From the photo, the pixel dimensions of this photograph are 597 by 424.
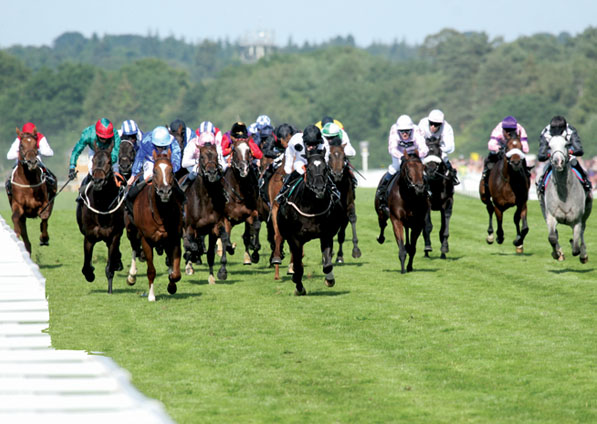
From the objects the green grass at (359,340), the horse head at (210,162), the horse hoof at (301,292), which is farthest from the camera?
the horse head at (210,162)

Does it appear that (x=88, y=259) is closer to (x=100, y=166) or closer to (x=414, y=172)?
(x=100, y=166)

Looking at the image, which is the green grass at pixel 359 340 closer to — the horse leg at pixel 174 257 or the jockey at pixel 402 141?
the horse leg at pixel 174 257

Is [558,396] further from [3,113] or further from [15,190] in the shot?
[3,113]

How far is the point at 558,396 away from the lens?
329 inches

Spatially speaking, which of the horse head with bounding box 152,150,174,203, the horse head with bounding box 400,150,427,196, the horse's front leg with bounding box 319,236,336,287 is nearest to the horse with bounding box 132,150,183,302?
the horse head with bounding box 152,150,174,203

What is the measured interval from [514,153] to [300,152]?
5.26m

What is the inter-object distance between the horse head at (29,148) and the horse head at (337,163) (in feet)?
19.2

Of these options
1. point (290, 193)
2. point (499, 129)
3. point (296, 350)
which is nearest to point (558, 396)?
point (296, 350)

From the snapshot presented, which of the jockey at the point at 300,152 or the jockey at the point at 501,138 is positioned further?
the jockey at the point at 501,138

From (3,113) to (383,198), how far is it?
132243mm

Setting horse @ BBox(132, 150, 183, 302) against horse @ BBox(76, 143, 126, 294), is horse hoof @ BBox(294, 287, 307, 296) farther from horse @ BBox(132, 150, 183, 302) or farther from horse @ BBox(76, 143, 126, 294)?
horse @ BBox(76, 143, 126, 294)

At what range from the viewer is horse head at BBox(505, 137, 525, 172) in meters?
18.5

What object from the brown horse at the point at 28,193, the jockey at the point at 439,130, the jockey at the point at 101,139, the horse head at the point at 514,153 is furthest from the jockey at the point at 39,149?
the horse head at the point at 514,153

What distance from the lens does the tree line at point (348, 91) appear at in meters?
115
